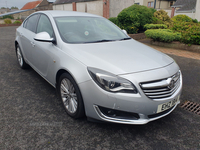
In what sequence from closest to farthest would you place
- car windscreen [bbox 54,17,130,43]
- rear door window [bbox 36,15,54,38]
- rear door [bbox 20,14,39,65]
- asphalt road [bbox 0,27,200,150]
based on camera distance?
asphalt road [bbox 0,27,200,150] → car windscreen [bbox 54,17,130,43] → rear door window [bbox 36,15,54,38] → rear door [bbox 20,14,39,65]

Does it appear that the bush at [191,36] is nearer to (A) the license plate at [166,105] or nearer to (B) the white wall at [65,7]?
(A) the license plate at [166,105]

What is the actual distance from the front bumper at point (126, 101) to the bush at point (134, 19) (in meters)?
8.22

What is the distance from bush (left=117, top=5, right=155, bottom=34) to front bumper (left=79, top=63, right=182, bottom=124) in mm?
8217

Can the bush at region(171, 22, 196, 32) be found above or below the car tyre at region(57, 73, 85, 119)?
above

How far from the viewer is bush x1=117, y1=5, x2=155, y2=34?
1005 cm

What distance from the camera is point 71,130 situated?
2514mm

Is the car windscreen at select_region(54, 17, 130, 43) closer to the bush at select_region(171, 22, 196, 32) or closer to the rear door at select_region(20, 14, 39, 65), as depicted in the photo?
the rear door at select_region(20, 14, 39, 65)

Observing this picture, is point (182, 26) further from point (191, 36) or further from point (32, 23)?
point (32, 23)

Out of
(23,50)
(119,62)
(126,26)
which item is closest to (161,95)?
(119,62)

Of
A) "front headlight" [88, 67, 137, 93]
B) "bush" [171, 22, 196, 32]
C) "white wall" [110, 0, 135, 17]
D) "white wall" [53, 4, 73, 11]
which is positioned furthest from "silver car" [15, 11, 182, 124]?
"white wall" [53, 4, 73, 11]

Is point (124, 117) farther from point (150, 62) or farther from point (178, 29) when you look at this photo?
point (178, 29)

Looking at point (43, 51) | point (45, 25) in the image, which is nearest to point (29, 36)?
point (45, 25)

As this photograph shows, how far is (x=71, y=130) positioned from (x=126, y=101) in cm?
93

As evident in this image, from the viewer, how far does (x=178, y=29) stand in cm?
842
